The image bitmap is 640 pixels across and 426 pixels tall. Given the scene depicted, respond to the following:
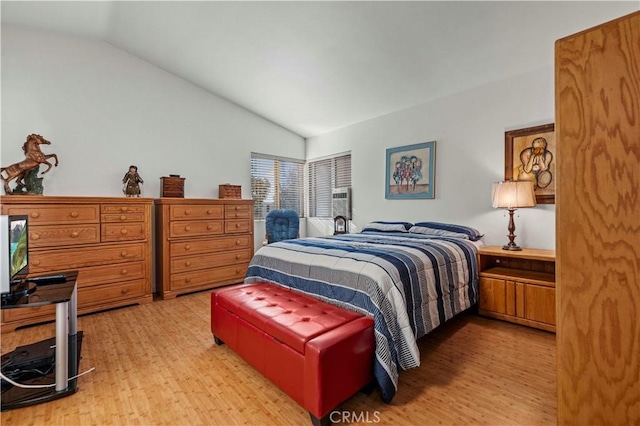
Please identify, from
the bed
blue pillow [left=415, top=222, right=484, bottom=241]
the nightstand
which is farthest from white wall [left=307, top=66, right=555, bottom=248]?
the bed

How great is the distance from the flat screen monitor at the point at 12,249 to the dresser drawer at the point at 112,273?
1011mm

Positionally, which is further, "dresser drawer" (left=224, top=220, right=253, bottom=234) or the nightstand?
"dresser drawer" (left=224, top=220, right=253, bottom=234)

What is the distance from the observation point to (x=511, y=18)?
7.70 ft

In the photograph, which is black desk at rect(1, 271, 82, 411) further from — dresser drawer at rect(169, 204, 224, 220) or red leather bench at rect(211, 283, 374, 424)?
dresser drawer at rect(169, 204, 224, 220)

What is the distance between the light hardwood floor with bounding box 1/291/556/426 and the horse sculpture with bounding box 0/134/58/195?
4.58 ft

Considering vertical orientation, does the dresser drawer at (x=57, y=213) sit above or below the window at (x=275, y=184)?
below

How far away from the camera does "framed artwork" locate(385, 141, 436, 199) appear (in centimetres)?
383

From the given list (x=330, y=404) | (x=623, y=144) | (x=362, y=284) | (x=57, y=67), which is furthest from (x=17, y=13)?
(x=623, y=144)

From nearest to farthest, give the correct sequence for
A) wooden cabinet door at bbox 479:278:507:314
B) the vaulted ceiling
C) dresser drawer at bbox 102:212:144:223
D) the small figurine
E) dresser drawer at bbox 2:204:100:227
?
the vaulted ceiling
dresser drawer at bbox 2:204:100:227
wooden cabinet door at bbox 479:278:507:314
dresser drawer at bbox 102:212:144:223
the small figurine

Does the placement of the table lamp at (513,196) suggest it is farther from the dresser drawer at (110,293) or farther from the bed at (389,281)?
the dresser drawer at (110,293)

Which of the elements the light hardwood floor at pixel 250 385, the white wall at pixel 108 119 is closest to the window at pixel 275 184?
the white wall at pixel 108 119

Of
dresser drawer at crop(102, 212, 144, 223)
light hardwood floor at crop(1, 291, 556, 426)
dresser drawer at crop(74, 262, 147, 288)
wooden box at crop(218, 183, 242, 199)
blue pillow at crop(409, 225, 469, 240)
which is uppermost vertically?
wooden box at crop(218, 183, 242, 199)

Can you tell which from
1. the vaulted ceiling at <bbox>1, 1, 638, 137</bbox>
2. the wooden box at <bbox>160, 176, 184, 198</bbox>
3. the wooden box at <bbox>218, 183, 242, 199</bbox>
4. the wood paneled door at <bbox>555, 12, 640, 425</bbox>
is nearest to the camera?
the wood paneled door at <bbox>555, 12, 640, 425</bbox>

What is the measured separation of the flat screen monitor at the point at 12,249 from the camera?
154 centimetres
